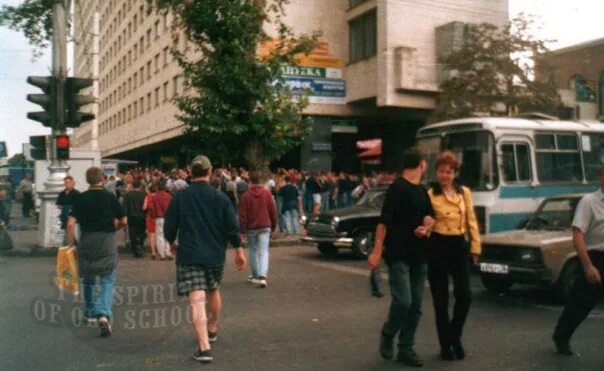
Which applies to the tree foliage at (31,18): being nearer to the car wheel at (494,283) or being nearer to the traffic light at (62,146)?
the traffic light at (62,146)

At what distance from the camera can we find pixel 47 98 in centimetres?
1348

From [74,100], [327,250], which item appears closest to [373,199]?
[327,250]

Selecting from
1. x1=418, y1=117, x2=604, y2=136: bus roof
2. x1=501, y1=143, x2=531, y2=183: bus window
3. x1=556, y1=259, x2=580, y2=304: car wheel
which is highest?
x1=418, y1=117, x2=604, y2=136: bus roof

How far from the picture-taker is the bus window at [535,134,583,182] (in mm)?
13247

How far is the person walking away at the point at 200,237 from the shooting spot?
601 centimetres

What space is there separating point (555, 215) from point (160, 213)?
8060 millimetres

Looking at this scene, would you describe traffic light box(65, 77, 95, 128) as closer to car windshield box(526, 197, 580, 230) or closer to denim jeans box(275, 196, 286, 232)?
denim jeans box(275, 196, 286, 232)

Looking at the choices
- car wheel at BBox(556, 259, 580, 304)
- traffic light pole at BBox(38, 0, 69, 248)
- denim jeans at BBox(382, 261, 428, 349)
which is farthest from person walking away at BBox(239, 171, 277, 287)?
traffic light pole at BBox(38, 0, 69, 248)

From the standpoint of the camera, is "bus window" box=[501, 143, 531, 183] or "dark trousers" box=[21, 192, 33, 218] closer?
"bus window" box=[501, 143, 531, 183]

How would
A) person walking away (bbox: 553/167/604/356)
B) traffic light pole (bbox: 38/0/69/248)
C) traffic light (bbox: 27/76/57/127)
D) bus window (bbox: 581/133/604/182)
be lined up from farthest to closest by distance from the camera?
1. traffic light pole (bbox: 38/0/69/248)
2. bus window (bbox: 581/133/604/182)
3. traffic light (bbox: 27/76/57/127)
4. person walking away (bbox: 553/167/604/356)

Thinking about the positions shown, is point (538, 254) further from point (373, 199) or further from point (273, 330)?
point (373, 199)

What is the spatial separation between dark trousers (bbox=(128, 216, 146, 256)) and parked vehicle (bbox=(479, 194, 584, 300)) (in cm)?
813

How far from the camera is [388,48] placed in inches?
1069

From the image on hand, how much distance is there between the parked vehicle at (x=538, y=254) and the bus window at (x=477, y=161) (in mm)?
2316
